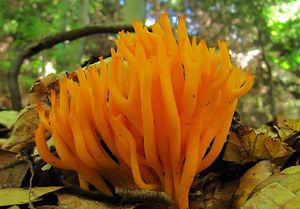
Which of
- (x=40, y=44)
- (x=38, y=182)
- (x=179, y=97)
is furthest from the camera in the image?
(x=40, y=44)

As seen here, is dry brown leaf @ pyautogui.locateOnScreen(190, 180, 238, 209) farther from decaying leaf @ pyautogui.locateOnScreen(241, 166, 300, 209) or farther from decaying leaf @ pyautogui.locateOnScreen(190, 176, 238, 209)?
decaying leaf @ pyautogui.locateOnScreen(241, 166, 300, 209)

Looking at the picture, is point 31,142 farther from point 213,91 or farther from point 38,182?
point 213,91

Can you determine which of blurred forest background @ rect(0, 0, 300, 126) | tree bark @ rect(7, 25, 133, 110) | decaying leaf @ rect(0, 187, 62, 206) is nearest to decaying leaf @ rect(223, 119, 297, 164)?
decaying leaf @ rect(0, 187, 62, 206)

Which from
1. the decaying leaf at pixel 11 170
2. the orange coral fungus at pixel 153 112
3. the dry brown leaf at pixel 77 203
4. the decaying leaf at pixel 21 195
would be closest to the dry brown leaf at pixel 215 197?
the orange coral fungus at pixel 153 112

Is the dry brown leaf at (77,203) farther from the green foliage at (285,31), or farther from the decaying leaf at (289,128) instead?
the green foliage at (285,31)

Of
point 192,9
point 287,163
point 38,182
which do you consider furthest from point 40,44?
point 192,9

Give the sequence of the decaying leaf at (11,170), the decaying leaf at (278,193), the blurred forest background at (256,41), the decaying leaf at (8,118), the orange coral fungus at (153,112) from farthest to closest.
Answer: the blurred forest background at (256,41) < the decaying leaf at (8,118) < the decaying leaf at (11,170) < the orange coral fungus at (153,112) < the decaying leaf at (278,193)

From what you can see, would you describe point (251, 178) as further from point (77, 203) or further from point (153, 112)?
point (77, 203)
